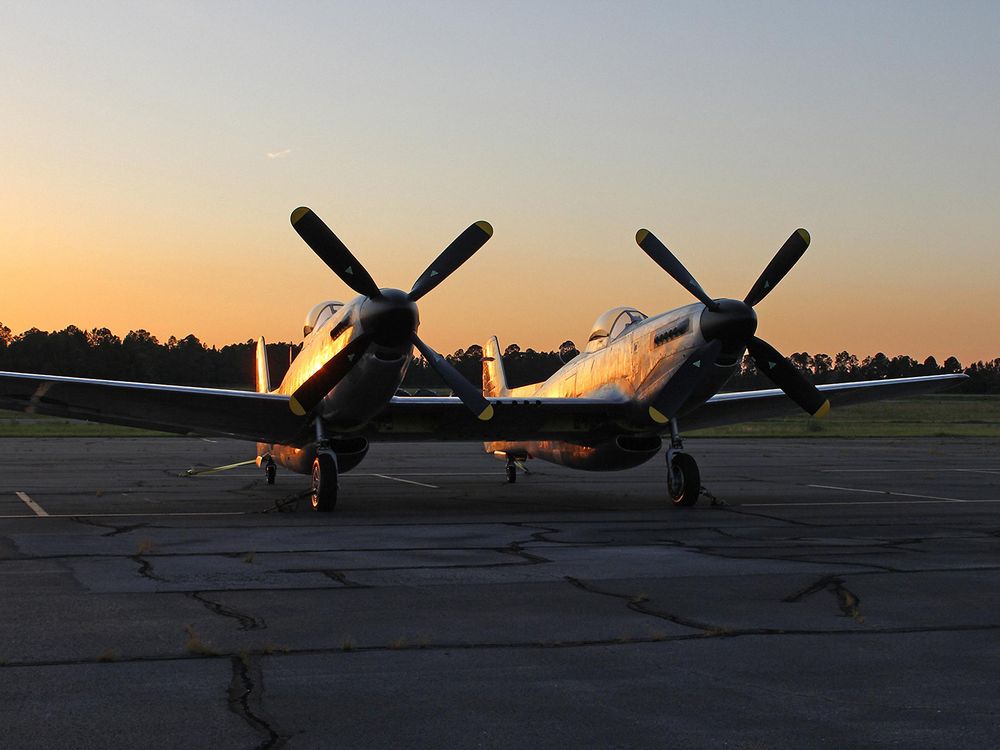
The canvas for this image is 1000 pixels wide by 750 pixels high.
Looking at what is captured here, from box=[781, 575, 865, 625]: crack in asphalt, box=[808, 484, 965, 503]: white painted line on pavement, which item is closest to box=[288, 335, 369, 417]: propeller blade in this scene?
box=[781, 575, 865, 625]: crack in asphalt

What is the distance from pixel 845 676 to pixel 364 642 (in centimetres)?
310

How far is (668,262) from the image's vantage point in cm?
1895

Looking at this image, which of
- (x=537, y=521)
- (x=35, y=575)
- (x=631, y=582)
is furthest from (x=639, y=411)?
(x=35, y=575)

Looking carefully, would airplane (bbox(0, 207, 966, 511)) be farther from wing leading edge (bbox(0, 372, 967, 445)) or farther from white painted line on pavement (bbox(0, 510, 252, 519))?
white painted line on pavement (bbox(0, 510, 252, 519))

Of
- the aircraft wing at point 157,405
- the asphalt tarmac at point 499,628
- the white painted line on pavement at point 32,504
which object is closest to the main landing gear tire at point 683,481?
the asphalt tarmac at point 499,628

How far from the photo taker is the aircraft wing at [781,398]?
72.7 ft

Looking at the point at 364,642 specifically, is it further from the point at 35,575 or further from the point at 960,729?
the point at 35,575

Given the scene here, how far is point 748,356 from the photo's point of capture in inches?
752

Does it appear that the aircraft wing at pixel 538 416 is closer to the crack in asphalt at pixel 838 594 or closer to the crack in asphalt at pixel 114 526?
the crack in asphalt at pixel 114 526

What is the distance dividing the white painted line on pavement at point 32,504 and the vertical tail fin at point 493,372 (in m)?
12.3

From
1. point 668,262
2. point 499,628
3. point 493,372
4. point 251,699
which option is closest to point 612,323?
point 668,262

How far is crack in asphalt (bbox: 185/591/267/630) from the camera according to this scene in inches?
300

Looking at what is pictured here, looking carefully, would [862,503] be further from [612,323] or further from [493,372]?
[493,372]

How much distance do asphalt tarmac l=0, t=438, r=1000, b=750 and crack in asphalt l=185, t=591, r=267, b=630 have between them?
0.15 ft
